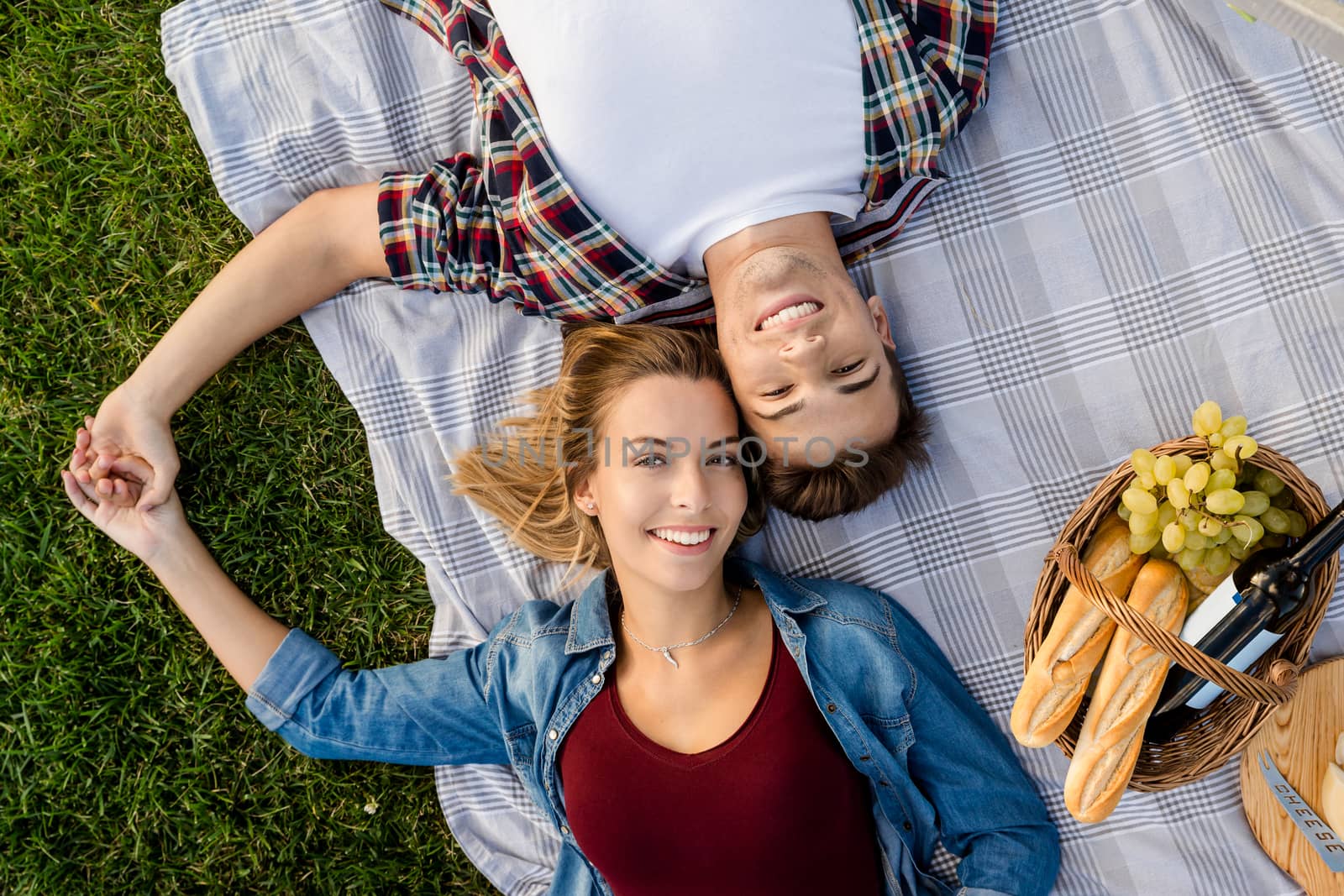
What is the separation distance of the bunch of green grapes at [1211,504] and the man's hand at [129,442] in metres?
2.64

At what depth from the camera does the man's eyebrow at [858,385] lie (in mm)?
2293

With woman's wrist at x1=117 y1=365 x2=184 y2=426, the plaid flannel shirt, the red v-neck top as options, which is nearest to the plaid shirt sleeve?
the plaid flannel shirt

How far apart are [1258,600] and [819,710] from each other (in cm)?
107

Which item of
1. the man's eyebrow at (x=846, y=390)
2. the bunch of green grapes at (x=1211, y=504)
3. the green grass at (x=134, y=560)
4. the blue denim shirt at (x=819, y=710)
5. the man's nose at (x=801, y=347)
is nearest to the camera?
the bunch of green grapes at (x=1211, y=504)

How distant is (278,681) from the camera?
2758mm

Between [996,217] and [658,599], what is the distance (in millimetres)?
1446

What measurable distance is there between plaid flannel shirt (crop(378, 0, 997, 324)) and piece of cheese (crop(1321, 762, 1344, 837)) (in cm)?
177

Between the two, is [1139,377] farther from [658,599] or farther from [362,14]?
[362,14]

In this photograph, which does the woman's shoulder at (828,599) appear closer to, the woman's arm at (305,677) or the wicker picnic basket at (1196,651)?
the wicker picnic basket at (1196,651)

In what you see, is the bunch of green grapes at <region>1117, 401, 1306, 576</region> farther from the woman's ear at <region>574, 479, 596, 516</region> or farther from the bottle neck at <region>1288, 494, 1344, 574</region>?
the woman's ear at <region>574, 479, 596, 516</region>

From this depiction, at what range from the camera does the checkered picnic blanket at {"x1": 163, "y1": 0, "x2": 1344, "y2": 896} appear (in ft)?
8.30

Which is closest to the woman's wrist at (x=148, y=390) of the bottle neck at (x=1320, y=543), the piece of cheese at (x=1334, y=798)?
the bottle neck at (x=1320, y=543)

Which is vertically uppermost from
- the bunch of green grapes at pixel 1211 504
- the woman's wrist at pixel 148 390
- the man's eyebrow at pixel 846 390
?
the woman's wrist at pixel 148 390

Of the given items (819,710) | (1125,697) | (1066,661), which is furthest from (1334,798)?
(819,710)
